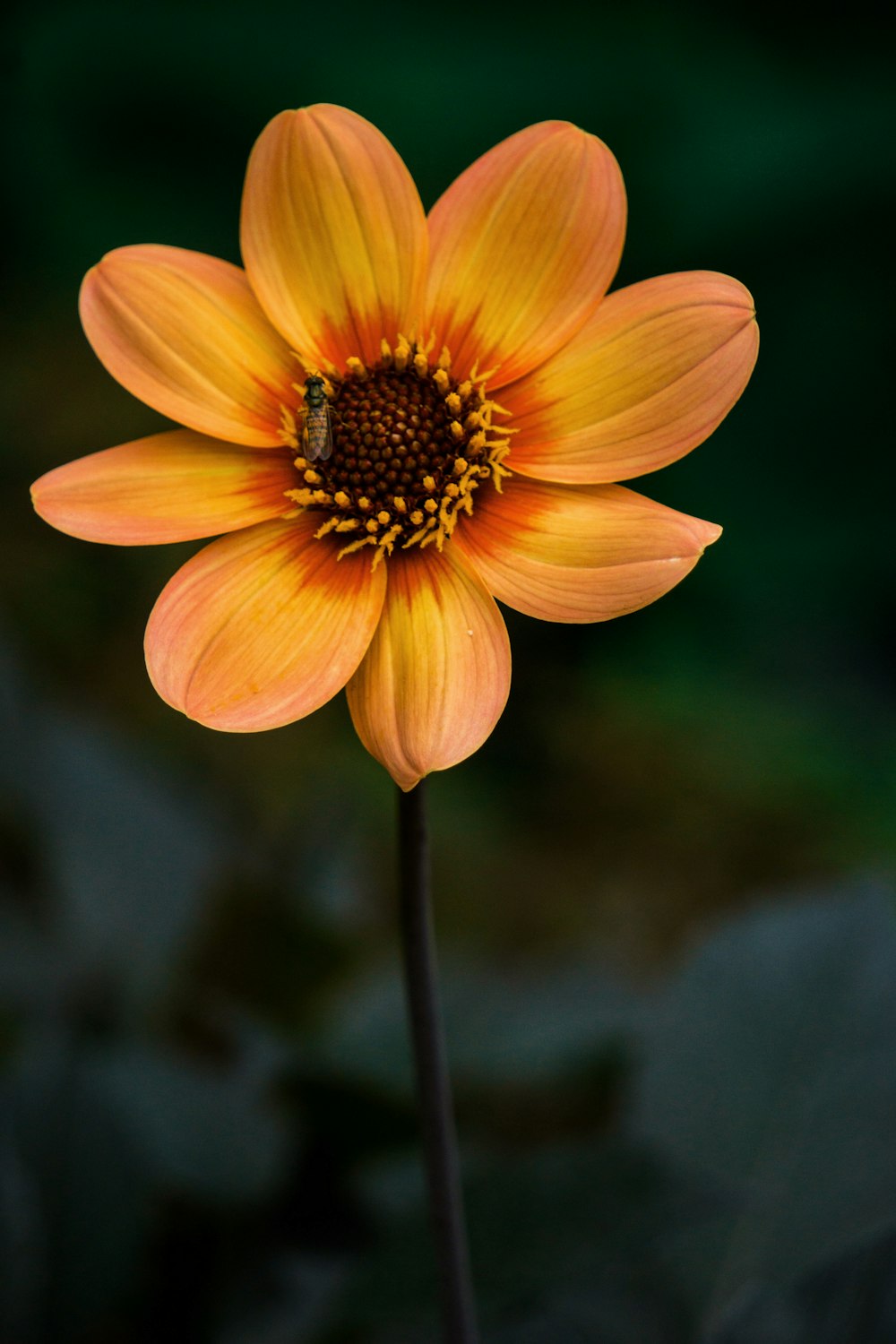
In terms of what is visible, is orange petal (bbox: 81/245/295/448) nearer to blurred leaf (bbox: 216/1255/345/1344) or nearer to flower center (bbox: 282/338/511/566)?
flower center (bbox: 282/338/511/566)

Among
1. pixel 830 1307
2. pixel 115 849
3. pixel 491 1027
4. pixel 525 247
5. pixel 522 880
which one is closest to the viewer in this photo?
pixel 525 247

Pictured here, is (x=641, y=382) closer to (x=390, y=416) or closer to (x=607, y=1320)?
(x=390, y=416)

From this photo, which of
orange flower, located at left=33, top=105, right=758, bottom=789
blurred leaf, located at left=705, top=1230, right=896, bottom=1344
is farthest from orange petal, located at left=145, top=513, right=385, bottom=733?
blurred leaf, located at left=705, top=1230, right=896, bottom=1344

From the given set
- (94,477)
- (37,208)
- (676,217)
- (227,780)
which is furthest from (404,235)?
(37,208)

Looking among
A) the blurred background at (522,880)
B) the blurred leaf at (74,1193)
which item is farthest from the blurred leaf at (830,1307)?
the blurred leaf at (74,1193)

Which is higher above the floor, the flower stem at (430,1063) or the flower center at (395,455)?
the flower center at (395,455)

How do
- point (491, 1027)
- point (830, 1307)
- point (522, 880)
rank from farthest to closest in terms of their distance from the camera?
point (522, 880)
point (491, 1027)
point (830, 1307)

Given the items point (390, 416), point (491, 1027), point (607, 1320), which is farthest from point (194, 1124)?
point (390, 416)

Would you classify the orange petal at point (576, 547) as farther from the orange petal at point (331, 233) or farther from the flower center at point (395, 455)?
the orange petal at point (331, 233)
